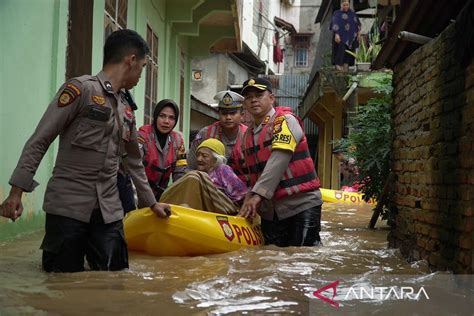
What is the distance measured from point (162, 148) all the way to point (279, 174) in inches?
62.2

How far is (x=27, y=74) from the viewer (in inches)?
203

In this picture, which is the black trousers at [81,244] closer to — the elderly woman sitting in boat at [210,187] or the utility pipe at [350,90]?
the elderly woman sitting in boat at [210,187]

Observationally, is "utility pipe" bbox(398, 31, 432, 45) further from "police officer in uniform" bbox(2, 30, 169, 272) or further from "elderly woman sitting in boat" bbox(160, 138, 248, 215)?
"police officer in uniform" bbox(2, 30, 169, 272)

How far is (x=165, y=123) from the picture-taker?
5.70 meters

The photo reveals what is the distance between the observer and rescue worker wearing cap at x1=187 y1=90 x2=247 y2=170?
604 cm

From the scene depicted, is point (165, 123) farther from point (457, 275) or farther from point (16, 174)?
point (457, 275)

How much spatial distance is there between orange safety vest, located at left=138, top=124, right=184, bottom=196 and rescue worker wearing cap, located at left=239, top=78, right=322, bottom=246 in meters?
1.01

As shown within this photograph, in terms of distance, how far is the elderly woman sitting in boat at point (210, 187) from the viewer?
4973 millimetres

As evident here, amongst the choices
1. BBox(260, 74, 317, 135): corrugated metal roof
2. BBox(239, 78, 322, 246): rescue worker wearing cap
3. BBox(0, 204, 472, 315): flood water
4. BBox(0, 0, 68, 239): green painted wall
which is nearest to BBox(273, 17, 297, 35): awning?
BBox(260, 74, 317, 135): corrugated metal roof

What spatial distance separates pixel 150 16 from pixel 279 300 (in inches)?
304

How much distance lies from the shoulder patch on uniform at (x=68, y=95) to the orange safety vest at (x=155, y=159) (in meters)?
2.50

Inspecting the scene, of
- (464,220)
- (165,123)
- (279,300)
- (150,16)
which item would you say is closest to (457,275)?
(464,220)

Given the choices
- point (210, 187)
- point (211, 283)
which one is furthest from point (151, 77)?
point (211, 283)

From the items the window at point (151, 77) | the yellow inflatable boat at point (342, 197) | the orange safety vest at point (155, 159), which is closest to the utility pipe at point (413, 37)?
the orange safety vest at point (155, 159)
